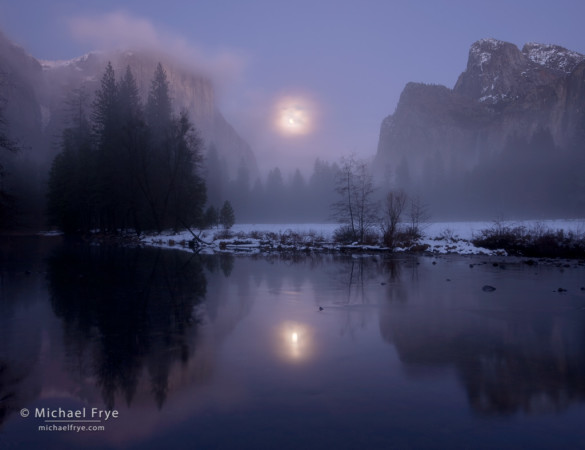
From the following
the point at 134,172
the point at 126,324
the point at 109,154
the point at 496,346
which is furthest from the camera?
the point at 109,154

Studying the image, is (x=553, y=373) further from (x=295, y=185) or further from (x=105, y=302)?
(x=295, y=185)

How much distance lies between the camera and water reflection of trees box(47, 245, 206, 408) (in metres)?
4.75

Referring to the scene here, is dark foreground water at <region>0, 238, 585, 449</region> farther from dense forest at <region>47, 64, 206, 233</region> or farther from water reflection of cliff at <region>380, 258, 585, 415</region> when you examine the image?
dense forest at <region>47, 64, 206, 233</region>

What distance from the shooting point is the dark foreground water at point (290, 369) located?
3.51 metres

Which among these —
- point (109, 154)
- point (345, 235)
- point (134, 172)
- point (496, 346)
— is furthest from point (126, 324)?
point (109, 154)

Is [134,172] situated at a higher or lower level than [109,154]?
lower

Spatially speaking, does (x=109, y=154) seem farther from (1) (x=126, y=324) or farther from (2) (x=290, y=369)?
(2) (x=290, y=369)

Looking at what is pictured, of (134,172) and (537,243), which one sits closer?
(537,243)

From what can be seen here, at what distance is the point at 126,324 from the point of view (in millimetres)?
7008

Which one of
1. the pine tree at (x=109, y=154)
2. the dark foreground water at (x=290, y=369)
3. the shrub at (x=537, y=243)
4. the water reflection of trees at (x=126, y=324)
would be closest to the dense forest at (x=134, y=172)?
the pine tree at (x=109, y=154)

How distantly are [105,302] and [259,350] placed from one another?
190 inches

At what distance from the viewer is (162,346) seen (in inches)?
228

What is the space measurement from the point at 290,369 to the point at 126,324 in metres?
3.49

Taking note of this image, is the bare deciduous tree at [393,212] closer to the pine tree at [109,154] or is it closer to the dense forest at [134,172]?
the dense forest at [134,172]
